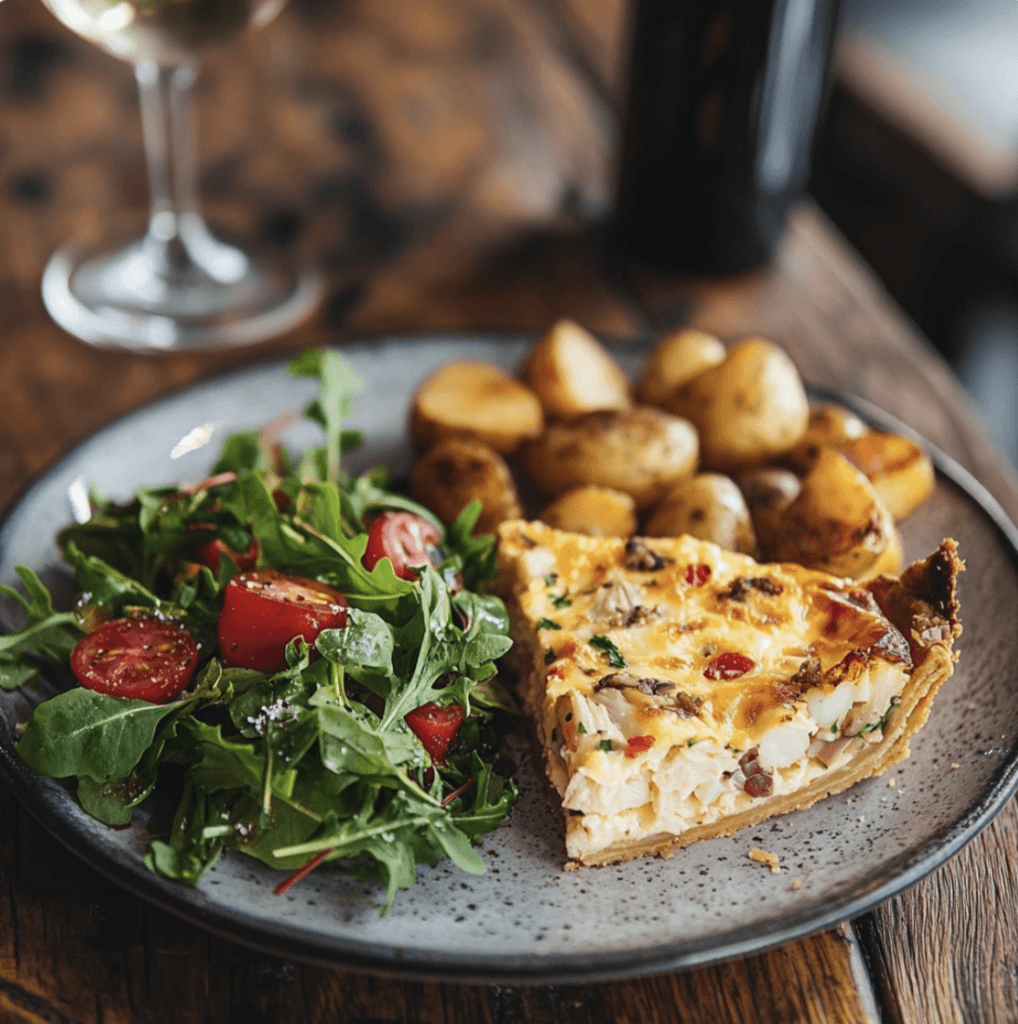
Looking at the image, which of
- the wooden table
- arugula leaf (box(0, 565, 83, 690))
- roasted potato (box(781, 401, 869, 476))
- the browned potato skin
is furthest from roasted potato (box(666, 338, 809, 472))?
arugula leaf (box(0, 565, 83, 690))

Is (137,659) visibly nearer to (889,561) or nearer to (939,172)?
(889,561)

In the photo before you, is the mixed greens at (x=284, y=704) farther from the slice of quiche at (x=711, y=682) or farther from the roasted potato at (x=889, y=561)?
the roasted potato at (x=889, y=561)

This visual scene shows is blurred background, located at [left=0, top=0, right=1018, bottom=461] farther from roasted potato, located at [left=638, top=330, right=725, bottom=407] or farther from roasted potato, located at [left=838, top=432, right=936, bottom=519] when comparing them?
roasted potato, located at [left=838, top=432, right=936, bottom=519]

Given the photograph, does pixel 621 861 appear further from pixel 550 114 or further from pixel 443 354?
pixel 550 114

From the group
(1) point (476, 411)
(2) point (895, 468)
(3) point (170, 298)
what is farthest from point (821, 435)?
(3) point (170, 298)

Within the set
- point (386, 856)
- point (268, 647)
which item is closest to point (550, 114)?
point (268, 647)

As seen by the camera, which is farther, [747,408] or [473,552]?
[747,408]

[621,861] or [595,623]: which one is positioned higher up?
[595,623]
